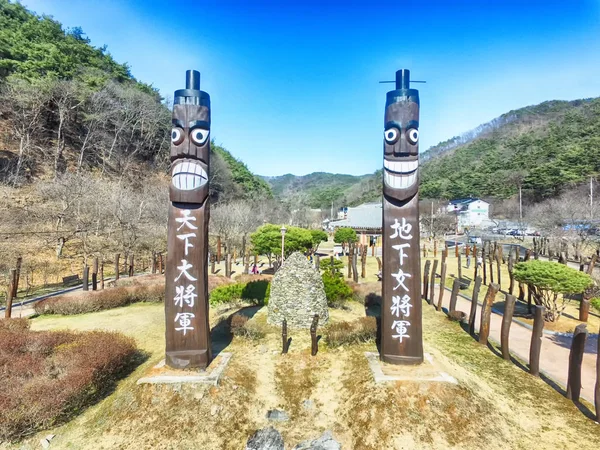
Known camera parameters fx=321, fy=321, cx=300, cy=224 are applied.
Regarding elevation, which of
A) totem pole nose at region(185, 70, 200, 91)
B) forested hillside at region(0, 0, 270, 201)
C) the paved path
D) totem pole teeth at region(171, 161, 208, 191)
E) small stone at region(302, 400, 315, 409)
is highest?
forested hillside at region(0, 0, 270, 201)

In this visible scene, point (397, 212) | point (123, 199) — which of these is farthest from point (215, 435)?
point (123, 199)

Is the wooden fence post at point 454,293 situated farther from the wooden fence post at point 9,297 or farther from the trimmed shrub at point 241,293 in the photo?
the wooden fence post at point 9,297

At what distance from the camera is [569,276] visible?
1038 cm

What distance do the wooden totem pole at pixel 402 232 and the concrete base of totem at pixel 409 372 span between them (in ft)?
0.61

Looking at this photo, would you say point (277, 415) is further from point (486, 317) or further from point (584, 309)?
point (584, 309)

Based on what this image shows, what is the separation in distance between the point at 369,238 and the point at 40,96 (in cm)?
3756

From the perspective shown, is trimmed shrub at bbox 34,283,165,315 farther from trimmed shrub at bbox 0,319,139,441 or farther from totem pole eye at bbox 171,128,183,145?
totem pole eye at bbox 171,128,183,145

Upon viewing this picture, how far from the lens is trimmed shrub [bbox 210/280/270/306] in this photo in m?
13.0

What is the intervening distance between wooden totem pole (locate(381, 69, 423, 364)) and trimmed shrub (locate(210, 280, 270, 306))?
23.3ft

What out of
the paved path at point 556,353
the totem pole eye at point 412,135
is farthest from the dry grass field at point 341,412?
the totem pole eye at point 412,135

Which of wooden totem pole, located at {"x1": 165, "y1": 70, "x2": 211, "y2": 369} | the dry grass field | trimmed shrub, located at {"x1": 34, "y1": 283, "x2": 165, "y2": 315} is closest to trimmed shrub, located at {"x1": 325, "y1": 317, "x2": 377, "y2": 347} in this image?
the dry grass field

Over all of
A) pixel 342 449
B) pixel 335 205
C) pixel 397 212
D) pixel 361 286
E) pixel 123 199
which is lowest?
pixel 342 449

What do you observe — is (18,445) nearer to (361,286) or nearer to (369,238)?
(361,286)

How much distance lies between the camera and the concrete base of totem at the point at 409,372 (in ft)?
21.2
